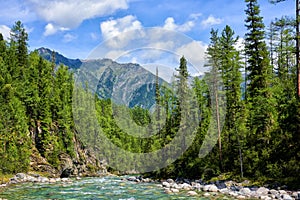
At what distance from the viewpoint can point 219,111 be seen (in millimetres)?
38062

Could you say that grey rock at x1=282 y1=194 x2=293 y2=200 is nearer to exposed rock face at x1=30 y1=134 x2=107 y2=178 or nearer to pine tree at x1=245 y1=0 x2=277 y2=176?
pine tree at x1=245 y1=0 x2=277 y2=176

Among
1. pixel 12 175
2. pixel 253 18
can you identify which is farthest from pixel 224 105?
pixel 12 175

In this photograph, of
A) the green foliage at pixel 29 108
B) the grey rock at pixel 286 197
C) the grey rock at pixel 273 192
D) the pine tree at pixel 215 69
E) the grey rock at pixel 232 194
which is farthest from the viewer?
the green foliage at pixel 29 108

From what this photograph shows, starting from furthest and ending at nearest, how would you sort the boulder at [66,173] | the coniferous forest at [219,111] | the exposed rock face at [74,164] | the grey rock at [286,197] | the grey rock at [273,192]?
the exposed rock face at [74,164], the boulder at [66,173], the coniferous forest at [219,111], the grey rock at [273,192], the grey rock at [286,197]

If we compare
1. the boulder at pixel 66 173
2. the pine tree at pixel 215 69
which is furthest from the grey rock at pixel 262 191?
the boulder at pixel 66 173

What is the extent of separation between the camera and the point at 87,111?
78.9m

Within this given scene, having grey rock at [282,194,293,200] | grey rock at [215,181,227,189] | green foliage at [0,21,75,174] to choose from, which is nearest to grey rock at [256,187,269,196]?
grey rock at [282,194,293,200]

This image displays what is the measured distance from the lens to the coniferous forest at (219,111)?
87.3 feet

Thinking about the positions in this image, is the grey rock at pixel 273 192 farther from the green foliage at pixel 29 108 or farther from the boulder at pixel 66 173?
the boulder at pixel 66 173

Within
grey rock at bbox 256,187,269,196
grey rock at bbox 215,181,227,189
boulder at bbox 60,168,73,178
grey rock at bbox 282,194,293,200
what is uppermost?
grey rock at bbox 282,194,293,200

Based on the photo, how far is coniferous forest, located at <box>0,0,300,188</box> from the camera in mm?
26612

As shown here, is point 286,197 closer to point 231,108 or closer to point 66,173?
point 231,108

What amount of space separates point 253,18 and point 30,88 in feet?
129

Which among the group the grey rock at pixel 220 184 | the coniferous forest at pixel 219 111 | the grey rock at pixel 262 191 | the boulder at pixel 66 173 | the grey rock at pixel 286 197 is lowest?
the boulder at pixel 66 173
